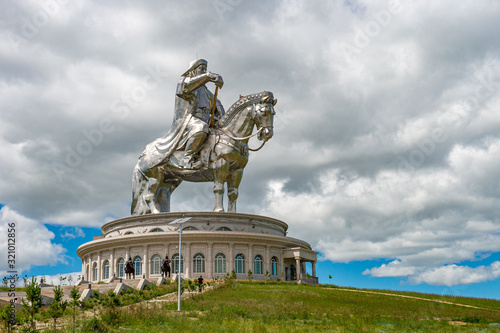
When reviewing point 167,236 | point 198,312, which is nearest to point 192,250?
point 167,236

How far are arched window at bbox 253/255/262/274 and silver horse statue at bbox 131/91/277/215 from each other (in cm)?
408

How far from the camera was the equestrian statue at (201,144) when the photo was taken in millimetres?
38403

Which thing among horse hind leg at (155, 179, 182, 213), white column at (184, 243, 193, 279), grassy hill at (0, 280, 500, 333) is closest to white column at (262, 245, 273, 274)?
white column at (184, 243, 193, 279)

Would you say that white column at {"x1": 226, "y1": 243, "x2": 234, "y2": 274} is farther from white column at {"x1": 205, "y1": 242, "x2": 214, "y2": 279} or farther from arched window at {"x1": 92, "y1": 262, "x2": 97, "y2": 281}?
arched window at {"x1": 92, "y1": 262, "x2": 97, "y2": 281}

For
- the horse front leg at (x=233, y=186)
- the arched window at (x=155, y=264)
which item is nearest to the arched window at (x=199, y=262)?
the arched window at (x=155, y=264)

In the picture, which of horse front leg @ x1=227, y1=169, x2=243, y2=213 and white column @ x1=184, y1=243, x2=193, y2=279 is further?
horse front leg @ x1=227, y1=169, x2=243, y2=213

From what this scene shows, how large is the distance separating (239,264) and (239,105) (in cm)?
1146

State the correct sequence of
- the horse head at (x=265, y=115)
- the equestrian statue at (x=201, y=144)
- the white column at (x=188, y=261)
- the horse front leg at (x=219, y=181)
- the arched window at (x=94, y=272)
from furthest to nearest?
the arched window at (x=94, y=272) < the horse front leg at (x=219, y=181) < the equestrian statue at (x=201, y=144) < the white column at (x=188, y=261) < the horse head at (x=265, y=115)

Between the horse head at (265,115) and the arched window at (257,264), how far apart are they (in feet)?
29.1

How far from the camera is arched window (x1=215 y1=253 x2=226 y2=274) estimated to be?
37938 millimetres

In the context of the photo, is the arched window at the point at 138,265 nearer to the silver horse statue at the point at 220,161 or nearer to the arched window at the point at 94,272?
the silver horse statue at the point at 220,161

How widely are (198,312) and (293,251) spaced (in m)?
19.3

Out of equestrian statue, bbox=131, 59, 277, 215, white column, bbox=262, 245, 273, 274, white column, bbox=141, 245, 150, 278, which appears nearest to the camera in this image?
white column, bbox=141, 245, 150, 278

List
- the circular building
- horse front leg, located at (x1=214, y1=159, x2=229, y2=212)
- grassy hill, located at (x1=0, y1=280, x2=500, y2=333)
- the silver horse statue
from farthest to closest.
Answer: horse front leg, located at (x1=214, y1=159, x2=229, y2=212) < the circular building < the silver horse statue < grassy hill, located at (x1=0, y1=280, x2=500, y2=333)
